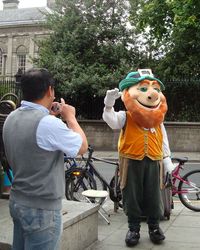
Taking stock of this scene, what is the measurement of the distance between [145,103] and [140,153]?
0.58 meters

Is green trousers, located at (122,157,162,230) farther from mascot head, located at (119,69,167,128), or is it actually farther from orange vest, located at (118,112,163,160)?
mascot head, located at (119,69,167,128)

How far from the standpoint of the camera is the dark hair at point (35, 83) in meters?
2.87

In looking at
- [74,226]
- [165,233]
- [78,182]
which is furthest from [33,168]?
[78,182]

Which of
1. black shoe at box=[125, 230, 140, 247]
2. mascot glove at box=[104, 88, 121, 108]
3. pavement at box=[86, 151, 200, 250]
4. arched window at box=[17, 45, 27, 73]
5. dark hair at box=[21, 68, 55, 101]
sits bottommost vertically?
arched window at box=[17, 45, 27, 73]

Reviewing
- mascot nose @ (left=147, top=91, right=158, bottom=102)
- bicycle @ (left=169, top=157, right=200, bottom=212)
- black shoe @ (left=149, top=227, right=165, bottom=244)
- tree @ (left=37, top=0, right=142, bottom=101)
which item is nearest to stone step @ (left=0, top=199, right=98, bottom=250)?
black shoe @ (left=149, top=227, right=165, bottom=244)

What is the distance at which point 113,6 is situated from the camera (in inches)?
848

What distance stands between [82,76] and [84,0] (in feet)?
12.7

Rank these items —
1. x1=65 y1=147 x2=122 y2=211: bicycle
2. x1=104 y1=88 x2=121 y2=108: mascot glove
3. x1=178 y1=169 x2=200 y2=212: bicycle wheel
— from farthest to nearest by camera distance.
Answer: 1. x1=178 y1=169 x2=200 y2=212: bicycle wheel
2. x1=65 y1=147 x2=122 y2=211: bicycle
3. x1=104 y1=88 x2=121 y2=108: mascot glove

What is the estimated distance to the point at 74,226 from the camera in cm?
443

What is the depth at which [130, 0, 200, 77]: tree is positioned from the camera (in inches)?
845

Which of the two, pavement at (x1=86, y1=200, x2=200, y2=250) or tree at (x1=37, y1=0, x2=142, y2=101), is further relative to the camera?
tree at (x1=37, y1=0, x2=142, y2=101)

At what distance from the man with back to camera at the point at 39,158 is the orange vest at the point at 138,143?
7.51 ft

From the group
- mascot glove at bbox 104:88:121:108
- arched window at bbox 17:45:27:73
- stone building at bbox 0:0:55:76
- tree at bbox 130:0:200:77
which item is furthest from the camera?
arched window at bbox 17:45:27:73

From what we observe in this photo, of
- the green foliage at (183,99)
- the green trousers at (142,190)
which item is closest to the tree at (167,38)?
the green foliage at (183,99)
